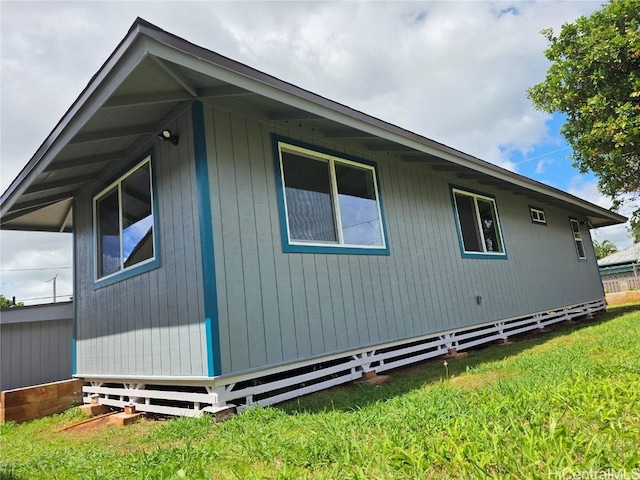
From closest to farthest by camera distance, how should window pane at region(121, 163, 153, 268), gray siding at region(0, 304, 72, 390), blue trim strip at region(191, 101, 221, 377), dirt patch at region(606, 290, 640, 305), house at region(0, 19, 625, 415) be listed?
blue trim strip at region(191, 101, 221, 377) → house at region(0, 19, 625, 415) → window pane at region(121, 163, 153, 268) → gray siding at region(0, 304, 72, 390) → dirt patch at region(606, 290, 640, 305)

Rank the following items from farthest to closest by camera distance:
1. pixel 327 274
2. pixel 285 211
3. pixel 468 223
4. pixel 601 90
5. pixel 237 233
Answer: pixel 601 90 → pixel 468 223 → pixel 327 274 → pixel 285 211 → pixel 237 233

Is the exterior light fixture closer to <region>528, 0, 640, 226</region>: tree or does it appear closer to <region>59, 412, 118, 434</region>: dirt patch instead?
<region>59, 412, 118, 434</region>: dirt patch

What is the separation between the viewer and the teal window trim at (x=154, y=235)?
415cm

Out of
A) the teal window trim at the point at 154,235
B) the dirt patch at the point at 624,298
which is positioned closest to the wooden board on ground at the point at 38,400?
the teal window trim at the point at 154,235

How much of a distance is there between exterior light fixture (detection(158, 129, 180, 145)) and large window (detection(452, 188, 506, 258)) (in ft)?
15.5

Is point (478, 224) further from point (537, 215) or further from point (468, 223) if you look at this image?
point (537, 215)

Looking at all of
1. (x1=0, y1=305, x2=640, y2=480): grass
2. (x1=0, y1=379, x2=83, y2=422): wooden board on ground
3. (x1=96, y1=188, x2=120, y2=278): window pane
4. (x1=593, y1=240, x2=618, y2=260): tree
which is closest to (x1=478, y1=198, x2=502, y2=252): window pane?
(x1=0, y1=305, x2=640, y2=480): grass

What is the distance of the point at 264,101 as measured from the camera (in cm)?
395

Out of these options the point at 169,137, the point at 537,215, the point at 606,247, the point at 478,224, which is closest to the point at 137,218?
the point at 169,137

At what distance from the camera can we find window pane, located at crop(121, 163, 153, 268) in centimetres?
442

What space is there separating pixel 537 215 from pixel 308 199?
7.15 metres

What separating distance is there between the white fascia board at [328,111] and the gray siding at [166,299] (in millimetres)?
816

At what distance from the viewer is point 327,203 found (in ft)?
15.4

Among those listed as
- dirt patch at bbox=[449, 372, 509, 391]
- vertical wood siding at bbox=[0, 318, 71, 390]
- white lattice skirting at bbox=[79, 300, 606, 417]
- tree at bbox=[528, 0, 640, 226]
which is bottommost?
dirt patch at bbox=[449, 372, 509, 391]
